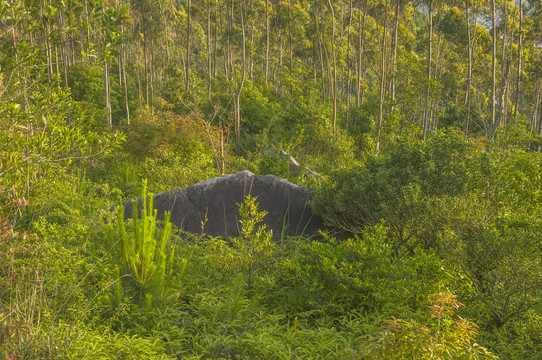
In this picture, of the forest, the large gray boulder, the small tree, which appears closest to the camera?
the forest

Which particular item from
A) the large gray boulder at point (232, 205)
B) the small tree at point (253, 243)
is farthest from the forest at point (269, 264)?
the large gray boulder at point (232, 205)

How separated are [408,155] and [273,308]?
112 inches

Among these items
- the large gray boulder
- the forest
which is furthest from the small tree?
the large gray boulder

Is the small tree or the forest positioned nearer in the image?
the forest

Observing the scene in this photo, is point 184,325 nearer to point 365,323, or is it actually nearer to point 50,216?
point 365,323

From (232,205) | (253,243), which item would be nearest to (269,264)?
(253,243)

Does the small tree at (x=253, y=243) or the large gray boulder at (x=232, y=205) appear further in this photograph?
the large gray boulder at (x=232, y=205)

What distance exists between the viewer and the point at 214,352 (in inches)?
135

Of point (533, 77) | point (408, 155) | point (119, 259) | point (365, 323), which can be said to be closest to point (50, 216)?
point (119, 259)

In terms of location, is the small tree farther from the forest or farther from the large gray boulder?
the large gray boulder

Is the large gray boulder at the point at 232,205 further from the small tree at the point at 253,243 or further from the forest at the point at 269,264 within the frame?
the small tree at the point at 253,243

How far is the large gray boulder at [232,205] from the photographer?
6422 millimetres

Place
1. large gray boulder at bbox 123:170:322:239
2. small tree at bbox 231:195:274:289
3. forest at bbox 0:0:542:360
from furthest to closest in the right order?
1. large gray boulder at bbox 123:170:322:239
2. small tree at bbox 231:195:274:289
3. forest at bbox 0:0:542:360

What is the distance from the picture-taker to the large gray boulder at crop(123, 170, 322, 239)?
6.42 metres
